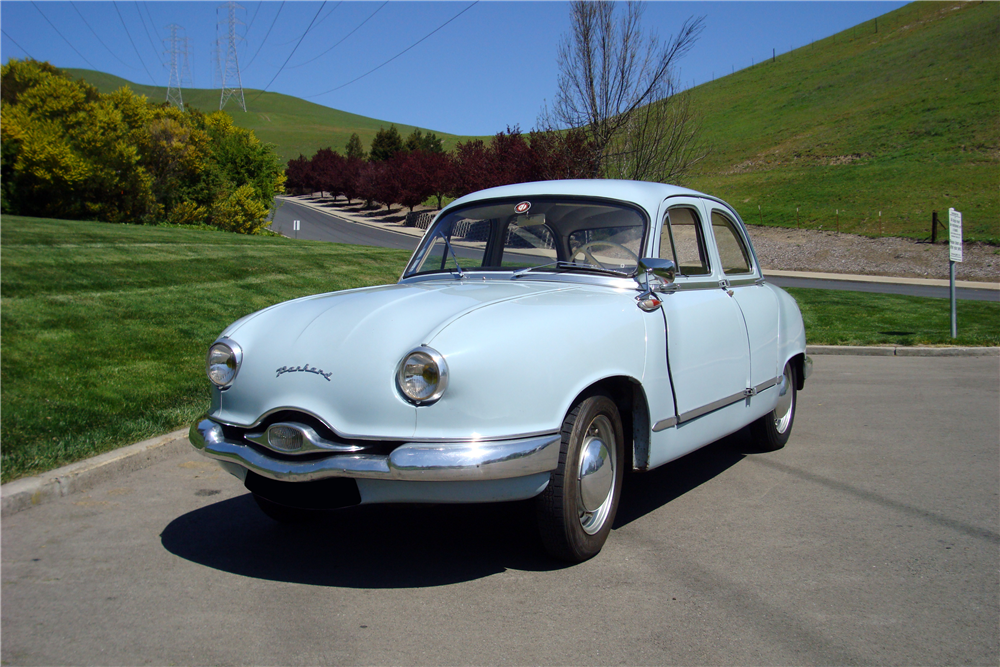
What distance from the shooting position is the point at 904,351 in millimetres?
11641

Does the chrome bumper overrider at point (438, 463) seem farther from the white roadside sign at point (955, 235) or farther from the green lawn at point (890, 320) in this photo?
the white roadside sign at point (955, 235)

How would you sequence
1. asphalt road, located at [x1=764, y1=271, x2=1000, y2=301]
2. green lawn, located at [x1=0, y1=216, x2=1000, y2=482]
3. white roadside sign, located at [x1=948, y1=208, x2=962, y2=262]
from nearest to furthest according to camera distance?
1. green lawn, located at [x1=0, y1=216, x2=1000, y2=482]
2. white roadside sign, located at [x1=948, y1=208, x2=962, y2=262]
3. asphalt road, located at [x1=764, y1=271, x2=1000, y2=301]

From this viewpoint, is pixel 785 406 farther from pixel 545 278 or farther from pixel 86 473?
pixel 86 473

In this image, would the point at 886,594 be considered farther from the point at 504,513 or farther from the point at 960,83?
the point at 960,83

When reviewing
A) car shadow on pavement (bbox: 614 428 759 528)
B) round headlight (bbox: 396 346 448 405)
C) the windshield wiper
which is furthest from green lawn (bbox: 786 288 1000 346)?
round headlight (bbox: 396 346 448 405)

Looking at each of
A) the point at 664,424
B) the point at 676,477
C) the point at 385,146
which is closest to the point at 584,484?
the point at 664,424

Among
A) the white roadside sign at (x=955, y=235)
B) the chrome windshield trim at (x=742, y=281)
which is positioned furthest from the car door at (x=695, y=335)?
the white roadside sign at (x=955, y=235)

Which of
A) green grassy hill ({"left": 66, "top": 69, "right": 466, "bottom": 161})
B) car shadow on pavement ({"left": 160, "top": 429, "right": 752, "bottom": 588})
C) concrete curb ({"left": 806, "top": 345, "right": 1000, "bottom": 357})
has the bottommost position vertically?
concrete curb ({"left": 806, "top": 345, "right": 1000, "bottom": 357})

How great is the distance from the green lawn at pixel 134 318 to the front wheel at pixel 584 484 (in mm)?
3363

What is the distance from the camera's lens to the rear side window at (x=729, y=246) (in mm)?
5320

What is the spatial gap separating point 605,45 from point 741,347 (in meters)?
12.6

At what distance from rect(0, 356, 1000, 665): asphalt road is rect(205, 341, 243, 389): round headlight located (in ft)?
2.93

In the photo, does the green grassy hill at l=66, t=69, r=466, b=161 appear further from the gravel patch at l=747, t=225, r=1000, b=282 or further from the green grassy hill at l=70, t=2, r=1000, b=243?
the gravel patch at l=747, t=225, r=1000, b=282

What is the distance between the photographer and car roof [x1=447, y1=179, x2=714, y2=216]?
15.3 feet
